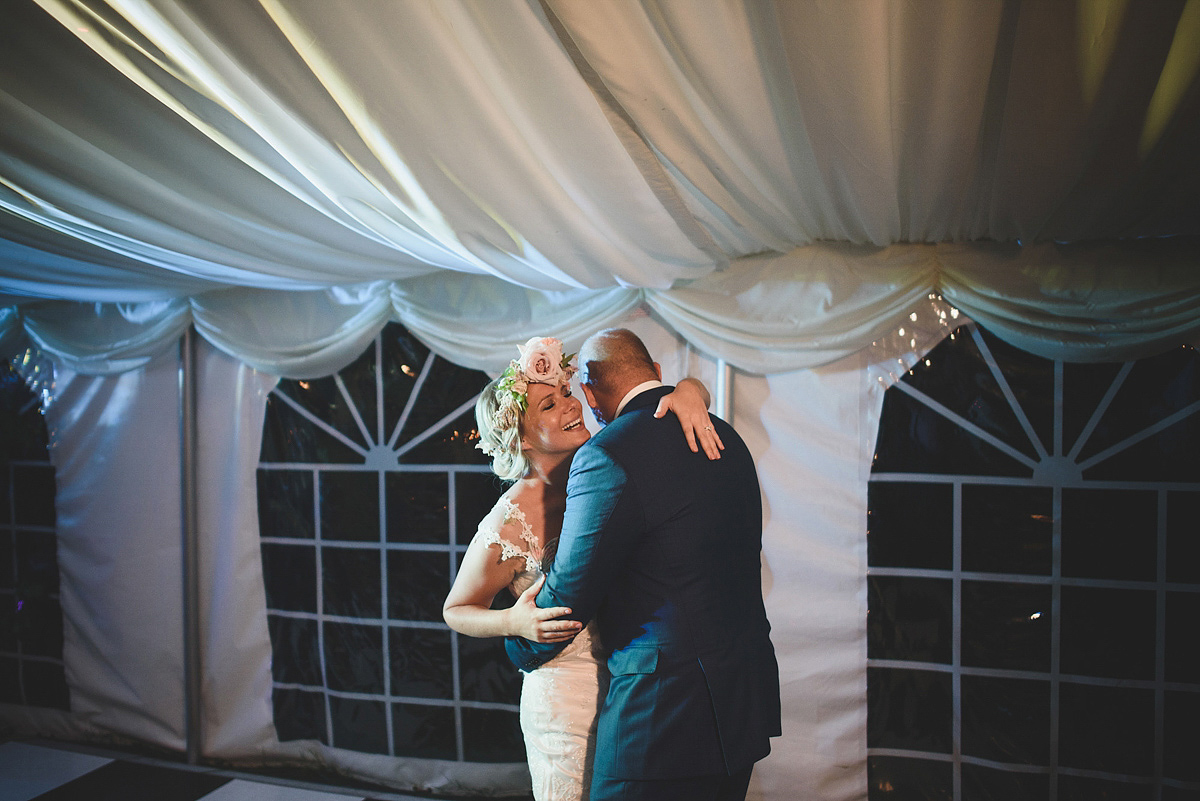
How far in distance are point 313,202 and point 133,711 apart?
3.35 metres

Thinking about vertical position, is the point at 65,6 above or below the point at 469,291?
above

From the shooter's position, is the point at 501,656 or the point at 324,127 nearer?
the point at 324,127

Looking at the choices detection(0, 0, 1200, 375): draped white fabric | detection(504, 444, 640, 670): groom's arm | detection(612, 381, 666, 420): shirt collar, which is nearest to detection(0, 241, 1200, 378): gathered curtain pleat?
detection(0, 0, 1200, 375): draped white fabric

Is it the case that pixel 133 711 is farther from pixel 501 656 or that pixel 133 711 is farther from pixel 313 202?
pixel 313 202

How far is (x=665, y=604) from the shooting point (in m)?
1.49

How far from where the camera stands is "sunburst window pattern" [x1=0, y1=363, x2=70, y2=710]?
3.84 m

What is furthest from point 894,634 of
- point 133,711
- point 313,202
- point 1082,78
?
point 133,711

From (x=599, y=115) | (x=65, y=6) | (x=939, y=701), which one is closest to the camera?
(x=65, y=6)

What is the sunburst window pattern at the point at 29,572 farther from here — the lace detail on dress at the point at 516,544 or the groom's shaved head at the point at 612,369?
the groom's shaved head at the point at 612,369

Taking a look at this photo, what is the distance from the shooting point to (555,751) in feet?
5.92

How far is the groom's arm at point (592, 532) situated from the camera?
1444 mm

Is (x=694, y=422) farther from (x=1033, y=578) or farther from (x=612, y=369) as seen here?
(x=1033, y=578)

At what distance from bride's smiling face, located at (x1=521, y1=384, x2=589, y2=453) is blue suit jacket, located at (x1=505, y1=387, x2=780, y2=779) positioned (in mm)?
448

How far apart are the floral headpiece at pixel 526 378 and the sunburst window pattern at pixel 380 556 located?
3.63 ft
